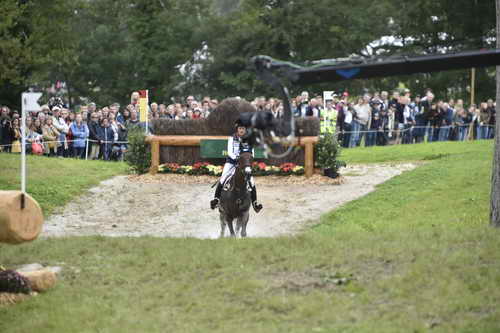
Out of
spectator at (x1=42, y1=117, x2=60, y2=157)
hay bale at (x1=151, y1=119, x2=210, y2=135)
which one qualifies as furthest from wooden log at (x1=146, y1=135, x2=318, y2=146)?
spectator at (x1=42, y1=117, x2=60, y2=157)

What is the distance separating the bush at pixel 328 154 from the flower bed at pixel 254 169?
2.24ft

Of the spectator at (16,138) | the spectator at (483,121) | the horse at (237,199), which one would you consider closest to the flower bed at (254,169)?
the spectator at (16,138)

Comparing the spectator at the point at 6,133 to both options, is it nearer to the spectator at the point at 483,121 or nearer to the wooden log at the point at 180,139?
the wooden log at the point at 180,139

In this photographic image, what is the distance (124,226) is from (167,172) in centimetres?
619

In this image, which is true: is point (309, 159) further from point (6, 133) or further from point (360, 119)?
point (6, 133)

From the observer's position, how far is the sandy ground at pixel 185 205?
2184 cm

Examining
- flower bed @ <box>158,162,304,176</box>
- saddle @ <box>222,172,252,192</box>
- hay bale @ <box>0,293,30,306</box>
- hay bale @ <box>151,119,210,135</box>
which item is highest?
hay bale @ <box>151,119,210,135</box>

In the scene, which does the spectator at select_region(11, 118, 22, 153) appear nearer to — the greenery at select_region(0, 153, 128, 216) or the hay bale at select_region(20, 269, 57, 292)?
the greenery at select_region(0, 153, 128, 216)

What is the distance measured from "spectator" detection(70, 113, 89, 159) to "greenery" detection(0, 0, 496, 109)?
821 inches

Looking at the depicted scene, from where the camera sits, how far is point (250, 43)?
5350cm

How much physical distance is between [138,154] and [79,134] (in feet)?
9.39

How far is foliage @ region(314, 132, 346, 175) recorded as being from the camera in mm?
27250

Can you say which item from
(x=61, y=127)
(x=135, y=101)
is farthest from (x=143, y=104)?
(x=135, y=101)

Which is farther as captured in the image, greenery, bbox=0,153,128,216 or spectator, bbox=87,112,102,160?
spectator, bbox=87,112,102,160
